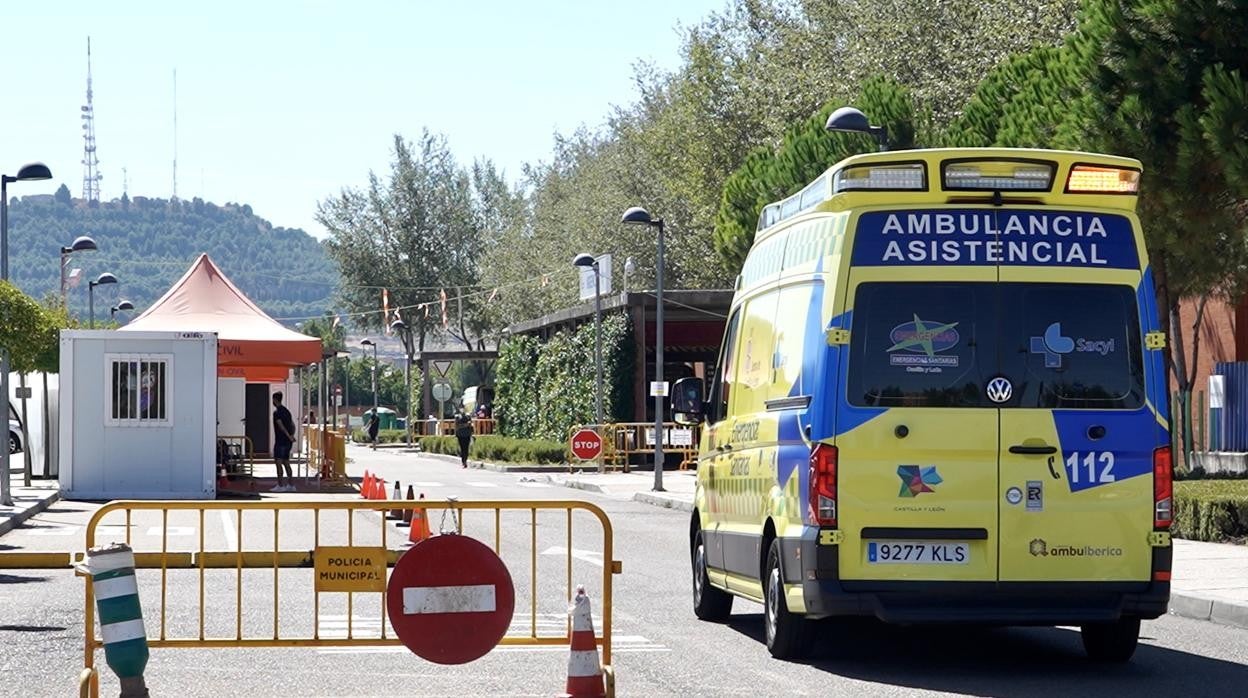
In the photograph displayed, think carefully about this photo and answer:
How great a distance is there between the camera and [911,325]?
11.0 m

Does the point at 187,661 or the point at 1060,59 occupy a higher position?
the point at 1060,59

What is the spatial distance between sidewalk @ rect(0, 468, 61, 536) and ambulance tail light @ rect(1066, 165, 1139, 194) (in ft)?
53.5

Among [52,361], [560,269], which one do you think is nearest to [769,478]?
[52,361]

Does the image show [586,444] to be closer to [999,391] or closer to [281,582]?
[281,582]

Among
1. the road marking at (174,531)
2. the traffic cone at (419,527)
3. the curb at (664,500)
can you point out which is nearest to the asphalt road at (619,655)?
the traffic cone at (419,527)

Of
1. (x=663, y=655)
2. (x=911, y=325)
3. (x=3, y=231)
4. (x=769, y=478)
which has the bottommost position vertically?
(x=663, y=655)

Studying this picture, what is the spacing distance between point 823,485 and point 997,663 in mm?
1879

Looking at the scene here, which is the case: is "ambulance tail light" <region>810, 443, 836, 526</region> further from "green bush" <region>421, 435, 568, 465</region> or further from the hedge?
"green bush" <region>421, 435, 568, 465</region>

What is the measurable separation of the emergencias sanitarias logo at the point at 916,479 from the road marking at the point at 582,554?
8.05 metres

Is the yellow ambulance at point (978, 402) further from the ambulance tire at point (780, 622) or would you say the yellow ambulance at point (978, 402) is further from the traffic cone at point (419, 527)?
the traffic cone at point (419, 527)

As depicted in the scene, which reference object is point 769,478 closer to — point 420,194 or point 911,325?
point 911,325

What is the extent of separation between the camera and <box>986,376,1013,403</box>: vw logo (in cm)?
1097

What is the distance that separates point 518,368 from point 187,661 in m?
53.5

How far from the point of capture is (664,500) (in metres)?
33.1
